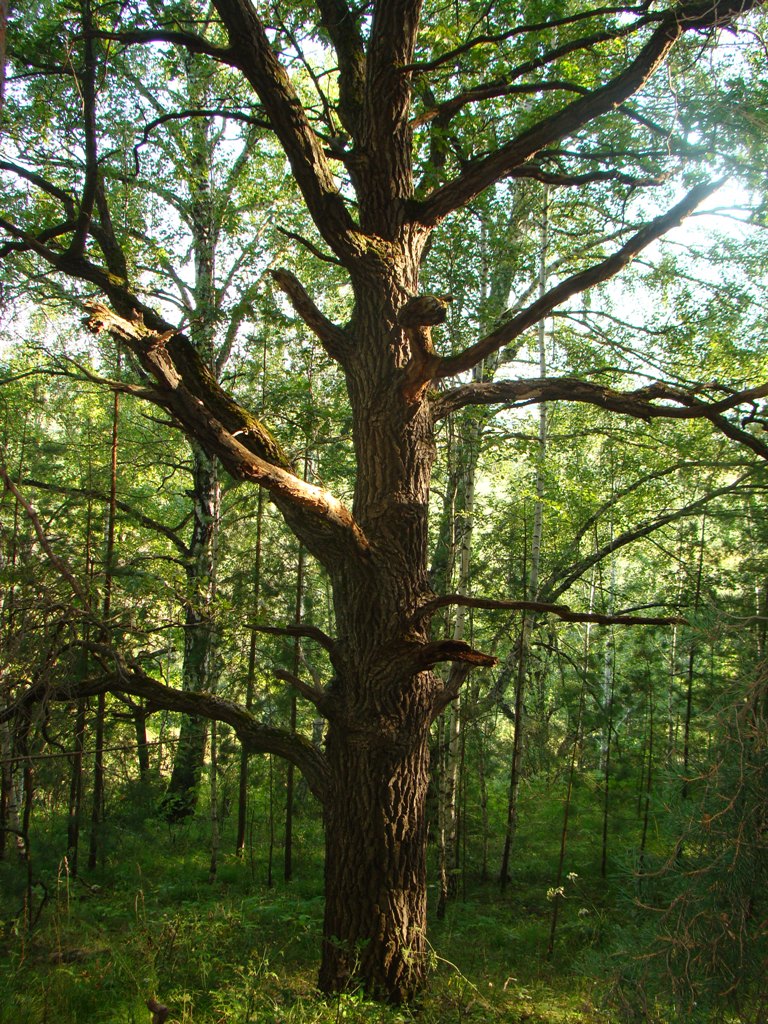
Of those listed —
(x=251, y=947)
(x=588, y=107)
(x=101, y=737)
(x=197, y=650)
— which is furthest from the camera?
(x=197, y=650)

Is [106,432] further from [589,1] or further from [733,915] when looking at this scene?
[733,915]

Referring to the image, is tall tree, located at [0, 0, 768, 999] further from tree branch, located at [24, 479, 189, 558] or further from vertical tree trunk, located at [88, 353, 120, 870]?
tree branch, located at [24, 479, 189, 558]

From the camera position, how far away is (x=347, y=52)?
527 centimetres

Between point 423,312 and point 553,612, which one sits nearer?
point 423,312

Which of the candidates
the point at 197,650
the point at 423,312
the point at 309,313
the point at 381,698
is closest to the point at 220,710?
the point at 381,698

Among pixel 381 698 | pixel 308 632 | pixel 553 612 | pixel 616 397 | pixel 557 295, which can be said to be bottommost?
pixel 381 698

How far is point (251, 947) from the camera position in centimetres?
567

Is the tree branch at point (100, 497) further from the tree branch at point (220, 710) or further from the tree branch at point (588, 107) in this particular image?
the tree branch at point (588, 107)

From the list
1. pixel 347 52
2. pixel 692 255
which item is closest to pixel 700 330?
pixel 692 255

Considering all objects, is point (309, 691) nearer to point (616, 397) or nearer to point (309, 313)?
point (309, 313)

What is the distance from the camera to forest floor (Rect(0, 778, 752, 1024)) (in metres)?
3.82

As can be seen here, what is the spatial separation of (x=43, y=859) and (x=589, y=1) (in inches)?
450

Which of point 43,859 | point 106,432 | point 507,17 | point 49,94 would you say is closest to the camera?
point 507,17

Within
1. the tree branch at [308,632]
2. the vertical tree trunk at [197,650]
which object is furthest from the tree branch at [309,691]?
the vertical tree trunk at [197,650]
